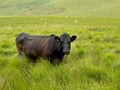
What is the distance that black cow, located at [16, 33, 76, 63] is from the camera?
8391 millimetres

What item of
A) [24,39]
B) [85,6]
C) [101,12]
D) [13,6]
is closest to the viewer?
[24,39]

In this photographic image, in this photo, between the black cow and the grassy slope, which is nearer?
the black cow

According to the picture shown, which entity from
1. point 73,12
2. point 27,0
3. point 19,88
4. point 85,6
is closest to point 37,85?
point 19,88

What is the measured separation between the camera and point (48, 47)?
8.61 metres

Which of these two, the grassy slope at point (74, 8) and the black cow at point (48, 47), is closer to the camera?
the black cow at point (48, 47)

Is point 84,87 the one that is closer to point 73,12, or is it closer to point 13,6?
point 73,12

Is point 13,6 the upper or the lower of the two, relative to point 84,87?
lower

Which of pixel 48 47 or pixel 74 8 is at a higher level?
pixel 48 47

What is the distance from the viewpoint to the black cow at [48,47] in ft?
27.5

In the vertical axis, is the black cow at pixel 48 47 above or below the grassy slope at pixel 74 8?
above

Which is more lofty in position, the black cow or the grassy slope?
the black cow

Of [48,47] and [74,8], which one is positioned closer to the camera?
[48,47]

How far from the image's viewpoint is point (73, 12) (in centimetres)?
12181

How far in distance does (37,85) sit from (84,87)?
80 cm
